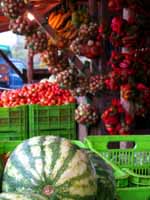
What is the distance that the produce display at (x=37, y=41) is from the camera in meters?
4.66

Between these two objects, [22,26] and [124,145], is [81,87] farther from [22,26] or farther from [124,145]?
[22,26]

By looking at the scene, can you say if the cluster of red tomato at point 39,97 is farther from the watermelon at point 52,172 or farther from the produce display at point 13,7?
the watermelon at point 52,172

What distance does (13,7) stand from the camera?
14.0 ft

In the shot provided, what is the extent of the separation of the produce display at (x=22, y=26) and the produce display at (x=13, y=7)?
0.05 metres

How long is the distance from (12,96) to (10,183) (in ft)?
13.2

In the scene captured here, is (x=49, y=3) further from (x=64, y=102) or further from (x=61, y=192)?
(x=61, y=192)

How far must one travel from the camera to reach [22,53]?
81.0 ft

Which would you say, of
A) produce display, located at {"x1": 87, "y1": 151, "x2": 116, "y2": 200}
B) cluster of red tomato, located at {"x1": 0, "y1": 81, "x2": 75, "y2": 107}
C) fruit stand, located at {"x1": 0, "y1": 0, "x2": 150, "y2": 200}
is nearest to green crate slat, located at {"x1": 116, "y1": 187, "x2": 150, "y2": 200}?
produce display, located at {"x1": 87, "y1": 151, "x2": 116, "y2": 200}

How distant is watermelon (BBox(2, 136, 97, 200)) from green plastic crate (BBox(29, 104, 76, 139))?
3.17 metres

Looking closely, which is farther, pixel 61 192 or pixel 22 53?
pixel 22 53

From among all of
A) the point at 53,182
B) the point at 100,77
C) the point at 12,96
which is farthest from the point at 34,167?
the point at 12,96

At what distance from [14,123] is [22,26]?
38.0 inches

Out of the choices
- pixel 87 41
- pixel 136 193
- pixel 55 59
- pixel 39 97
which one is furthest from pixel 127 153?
pixel 39 97

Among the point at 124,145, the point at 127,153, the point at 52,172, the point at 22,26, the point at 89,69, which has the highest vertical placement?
the point at 22,26
